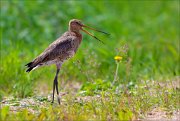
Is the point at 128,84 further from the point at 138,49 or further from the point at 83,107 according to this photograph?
the point at 138,49

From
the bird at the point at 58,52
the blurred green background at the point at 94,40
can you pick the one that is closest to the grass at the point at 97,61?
the blurred green background at the point at 94,40

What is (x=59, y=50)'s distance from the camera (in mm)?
7953

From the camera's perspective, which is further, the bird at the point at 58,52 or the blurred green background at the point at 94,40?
the blurred green background at the point at 94,40

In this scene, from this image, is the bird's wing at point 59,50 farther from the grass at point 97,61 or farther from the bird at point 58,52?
the grass at point 97,61

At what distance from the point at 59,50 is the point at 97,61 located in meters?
2.00

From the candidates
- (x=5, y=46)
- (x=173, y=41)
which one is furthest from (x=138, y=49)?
(x=5, y=46)

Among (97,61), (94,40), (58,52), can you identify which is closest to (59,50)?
(58,52)

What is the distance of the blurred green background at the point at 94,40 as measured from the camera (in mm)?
8914

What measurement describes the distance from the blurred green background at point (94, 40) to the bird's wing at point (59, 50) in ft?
0.76

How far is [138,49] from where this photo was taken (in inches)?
424

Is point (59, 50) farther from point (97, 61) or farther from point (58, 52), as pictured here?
point (97, 61)

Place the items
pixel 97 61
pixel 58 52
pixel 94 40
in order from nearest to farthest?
pixel 58 52
pixel 97 61
pixel 94 40

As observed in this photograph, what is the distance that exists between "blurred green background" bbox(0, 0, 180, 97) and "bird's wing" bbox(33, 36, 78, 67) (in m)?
0.23

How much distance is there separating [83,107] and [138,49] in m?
3.84
